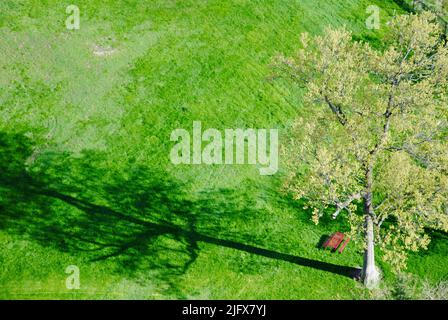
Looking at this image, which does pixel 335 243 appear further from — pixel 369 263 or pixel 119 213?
pixel 119 213

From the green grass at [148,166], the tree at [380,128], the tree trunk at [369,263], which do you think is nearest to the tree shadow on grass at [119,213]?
the green grass at [148,166]

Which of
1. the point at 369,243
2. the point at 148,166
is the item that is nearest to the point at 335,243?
the point at 369,243

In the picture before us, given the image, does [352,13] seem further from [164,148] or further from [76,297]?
[76,297]

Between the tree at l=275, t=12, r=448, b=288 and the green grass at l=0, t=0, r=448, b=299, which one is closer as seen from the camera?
the tree at l=275, t=12, r=448, b=288

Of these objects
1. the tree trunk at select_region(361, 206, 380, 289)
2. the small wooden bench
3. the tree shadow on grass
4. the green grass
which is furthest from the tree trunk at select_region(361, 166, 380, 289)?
the small wooden bench

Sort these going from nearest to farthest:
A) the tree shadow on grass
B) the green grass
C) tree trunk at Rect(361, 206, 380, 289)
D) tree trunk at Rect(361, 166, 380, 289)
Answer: tree trunk at Rect(361, 166, 380, 289)
tree trunk at Rect(361, 206, 380, 289)
the green grass
the tree shadow on grass

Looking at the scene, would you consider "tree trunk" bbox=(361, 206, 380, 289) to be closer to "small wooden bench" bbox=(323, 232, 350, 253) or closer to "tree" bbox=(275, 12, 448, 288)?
"tree" bbox=(275, 12, 448, 288)
